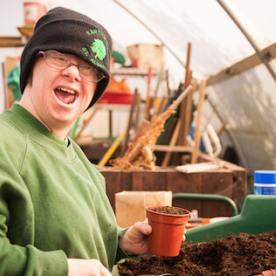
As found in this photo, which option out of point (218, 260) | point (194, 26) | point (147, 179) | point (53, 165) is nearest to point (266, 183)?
point (218, 260)

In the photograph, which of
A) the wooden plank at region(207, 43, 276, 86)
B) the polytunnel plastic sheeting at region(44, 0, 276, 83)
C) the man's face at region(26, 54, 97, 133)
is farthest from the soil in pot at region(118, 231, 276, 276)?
the polytunnel plastic sheeting at region(44, 0, 276, 83)

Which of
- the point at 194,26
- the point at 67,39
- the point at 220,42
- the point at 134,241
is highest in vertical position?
the point at 194,26

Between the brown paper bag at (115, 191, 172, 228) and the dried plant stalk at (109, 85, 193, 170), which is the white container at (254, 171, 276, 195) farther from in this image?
the dried plant stalk at (109, 85, 193, 170)

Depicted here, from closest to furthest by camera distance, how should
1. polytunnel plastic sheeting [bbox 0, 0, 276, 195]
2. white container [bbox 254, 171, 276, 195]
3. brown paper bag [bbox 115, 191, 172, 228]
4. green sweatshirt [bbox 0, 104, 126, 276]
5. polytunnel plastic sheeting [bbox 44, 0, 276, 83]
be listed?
green sweatshirt [bbox 0, 104, 126, 276] < white container [bbox 254, 171, 276, 195] < brown paper bag [bbox 115, 191, 172, 228] < polytunnel plastic sheeting [bbox 44, 0, 276, 83] < polytunnel plastic sheeting [bbox 0, 0, 276, 195]

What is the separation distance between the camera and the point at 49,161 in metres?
0.92

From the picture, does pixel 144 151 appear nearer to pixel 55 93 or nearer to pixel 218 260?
pixel 218 260

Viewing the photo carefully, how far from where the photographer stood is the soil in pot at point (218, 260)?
1.21 m

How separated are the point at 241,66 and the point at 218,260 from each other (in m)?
2.52

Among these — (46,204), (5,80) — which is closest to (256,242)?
(46,204)

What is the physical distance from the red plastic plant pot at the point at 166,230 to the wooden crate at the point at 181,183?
57.3 inches

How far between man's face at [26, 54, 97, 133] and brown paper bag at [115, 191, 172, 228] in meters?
0.99

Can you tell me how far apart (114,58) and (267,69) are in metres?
2.23

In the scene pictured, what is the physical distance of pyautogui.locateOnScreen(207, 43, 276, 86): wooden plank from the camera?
108 inches

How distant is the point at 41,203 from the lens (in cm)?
85
